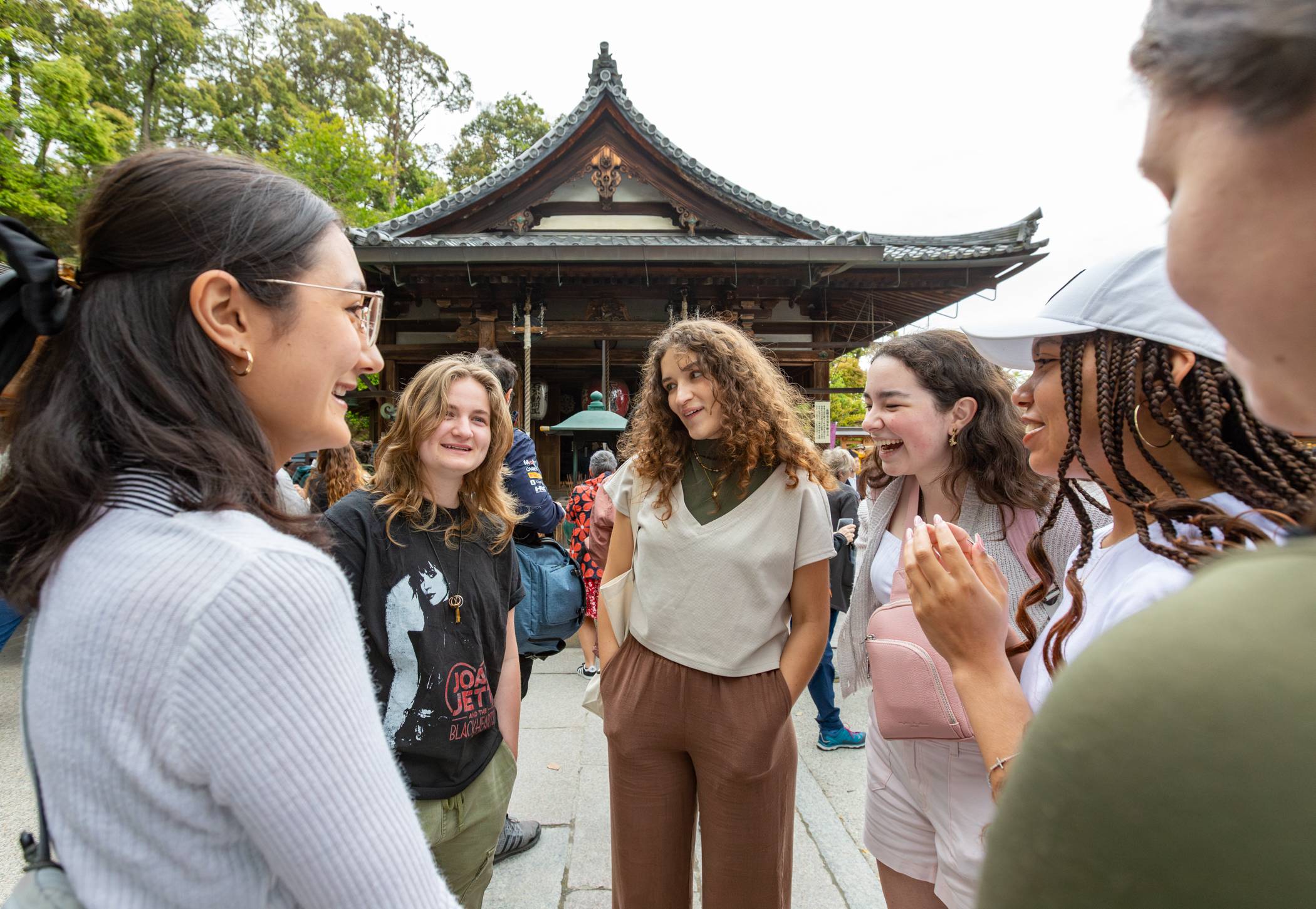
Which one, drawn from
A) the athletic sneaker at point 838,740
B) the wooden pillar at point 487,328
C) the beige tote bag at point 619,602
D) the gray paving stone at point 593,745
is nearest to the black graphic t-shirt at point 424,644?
the beige tote bag at point 619,602

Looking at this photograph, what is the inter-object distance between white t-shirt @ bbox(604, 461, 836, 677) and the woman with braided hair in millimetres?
712

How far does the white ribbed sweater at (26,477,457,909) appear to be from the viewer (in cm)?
59

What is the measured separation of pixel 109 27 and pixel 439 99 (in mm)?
11747

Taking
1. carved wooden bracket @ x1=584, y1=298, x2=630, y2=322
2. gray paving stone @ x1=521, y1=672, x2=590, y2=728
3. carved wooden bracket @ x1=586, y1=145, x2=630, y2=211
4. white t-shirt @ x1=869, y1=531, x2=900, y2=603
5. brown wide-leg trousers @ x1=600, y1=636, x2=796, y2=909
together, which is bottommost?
gray paving stone @ x1=521, y1=672, x2=590, y2=728

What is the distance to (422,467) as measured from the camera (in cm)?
209

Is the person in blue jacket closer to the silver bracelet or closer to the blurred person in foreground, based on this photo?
the silver bracelet

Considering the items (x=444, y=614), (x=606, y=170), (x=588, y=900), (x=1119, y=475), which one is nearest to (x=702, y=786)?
(x=444, y=614)

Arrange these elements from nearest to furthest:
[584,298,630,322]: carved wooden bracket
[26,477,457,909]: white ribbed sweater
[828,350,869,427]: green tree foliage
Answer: [26,477,457,909]: white ribbed sweater < [584,298,630,322]: carved wooden bracket < [828,350,869,427]: green tree foliage

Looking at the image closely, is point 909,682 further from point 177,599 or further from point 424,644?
point 177,599

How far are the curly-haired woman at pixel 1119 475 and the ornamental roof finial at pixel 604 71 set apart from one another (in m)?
8.53

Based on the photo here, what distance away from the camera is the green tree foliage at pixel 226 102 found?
787 centimetres

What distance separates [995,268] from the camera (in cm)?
752

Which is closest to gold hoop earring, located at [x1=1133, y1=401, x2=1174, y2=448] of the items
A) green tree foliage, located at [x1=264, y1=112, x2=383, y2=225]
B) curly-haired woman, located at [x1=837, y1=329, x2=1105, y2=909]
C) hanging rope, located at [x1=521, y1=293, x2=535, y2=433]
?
curly-haired woman, located at [x1=837, y1=329, x2=1105, y2=909]

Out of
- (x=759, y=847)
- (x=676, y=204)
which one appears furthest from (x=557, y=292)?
(x=759, y=847)
